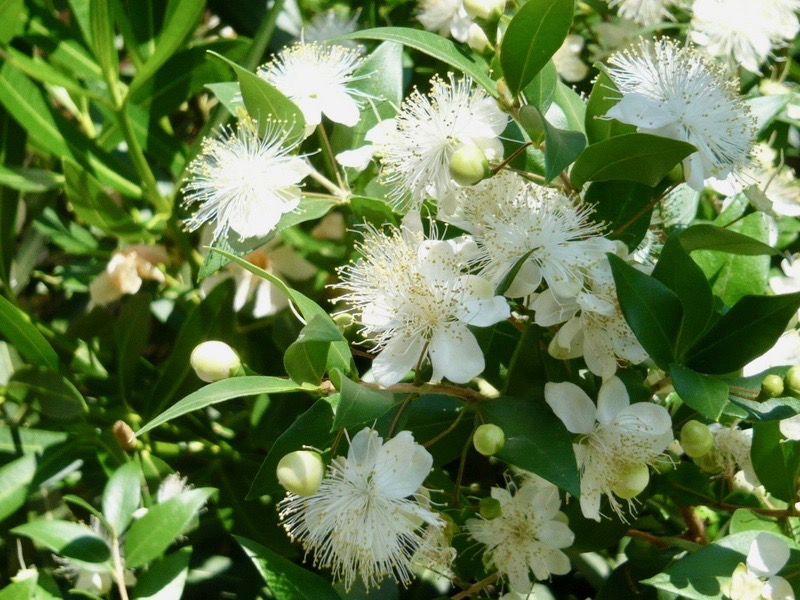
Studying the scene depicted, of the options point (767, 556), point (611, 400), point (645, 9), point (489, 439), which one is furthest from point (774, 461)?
point (645, 9)

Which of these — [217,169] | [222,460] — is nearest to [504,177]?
[217,169]

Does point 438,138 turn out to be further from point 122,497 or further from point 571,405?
point 122,497

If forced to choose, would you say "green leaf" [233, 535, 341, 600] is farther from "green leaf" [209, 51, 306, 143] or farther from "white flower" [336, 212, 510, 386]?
"green leaf" [209, 51, 306, 143]

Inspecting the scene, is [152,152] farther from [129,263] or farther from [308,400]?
[308,400]

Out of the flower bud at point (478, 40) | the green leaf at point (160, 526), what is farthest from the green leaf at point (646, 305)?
the green leaf at point (160, 526)

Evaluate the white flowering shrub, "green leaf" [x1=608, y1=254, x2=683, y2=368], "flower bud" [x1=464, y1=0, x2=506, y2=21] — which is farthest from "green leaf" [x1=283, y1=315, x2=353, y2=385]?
"flower bud" [x1=464, y1=0, x2=506, y2=21]

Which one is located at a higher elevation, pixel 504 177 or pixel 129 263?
pixel 504 177
